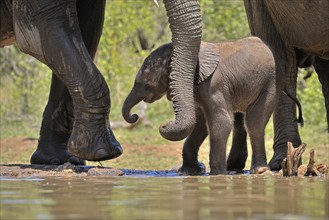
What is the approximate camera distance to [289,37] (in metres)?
8.03

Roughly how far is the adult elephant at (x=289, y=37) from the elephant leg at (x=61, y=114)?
1.41m

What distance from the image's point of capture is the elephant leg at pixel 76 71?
7082 mm

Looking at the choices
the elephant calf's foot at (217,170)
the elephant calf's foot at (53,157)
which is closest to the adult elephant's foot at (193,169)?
the elephant calf's foot at (217,170)

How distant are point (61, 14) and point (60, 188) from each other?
7.82 feet

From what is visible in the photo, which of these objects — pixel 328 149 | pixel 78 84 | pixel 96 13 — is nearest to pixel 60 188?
pixel 78 84

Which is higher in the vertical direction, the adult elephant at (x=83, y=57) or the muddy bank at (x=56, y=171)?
the adult elephant at (x=83, y=57)

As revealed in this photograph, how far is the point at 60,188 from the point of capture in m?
5.08

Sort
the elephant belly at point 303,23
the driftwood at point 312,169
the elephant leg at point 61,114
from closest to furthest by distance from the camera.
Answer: the driftwood at point 312,169, the elephant belly at point 303,23, the elephant leg at point 61,114

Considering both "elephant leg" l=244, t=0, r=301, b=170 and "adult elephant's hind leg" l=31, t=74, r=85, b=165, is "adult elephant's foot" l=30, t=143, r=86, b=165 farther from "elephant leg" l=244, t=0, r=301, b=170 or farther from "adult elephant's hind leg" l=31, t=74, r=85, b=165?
"elephant leg" l=244, t=0, r=301, b=170

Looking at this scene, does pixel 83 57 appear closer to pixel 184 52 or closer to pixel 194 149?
pixel 184 52

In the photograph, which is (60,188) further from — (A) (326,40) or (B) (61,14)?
(A) (326,40)

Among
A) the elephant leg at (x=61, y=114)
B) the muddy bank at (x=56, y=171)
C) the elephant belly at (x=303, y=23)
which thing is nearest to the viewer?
the muddy bank at (x=56, y=171)

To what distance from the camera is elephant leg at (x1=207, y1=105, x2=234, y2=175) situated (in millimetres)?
6840

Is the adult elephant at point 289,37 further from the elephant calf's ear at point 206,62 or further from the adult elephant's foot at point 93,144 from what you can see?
the adult elephant's foot at point 93,144
